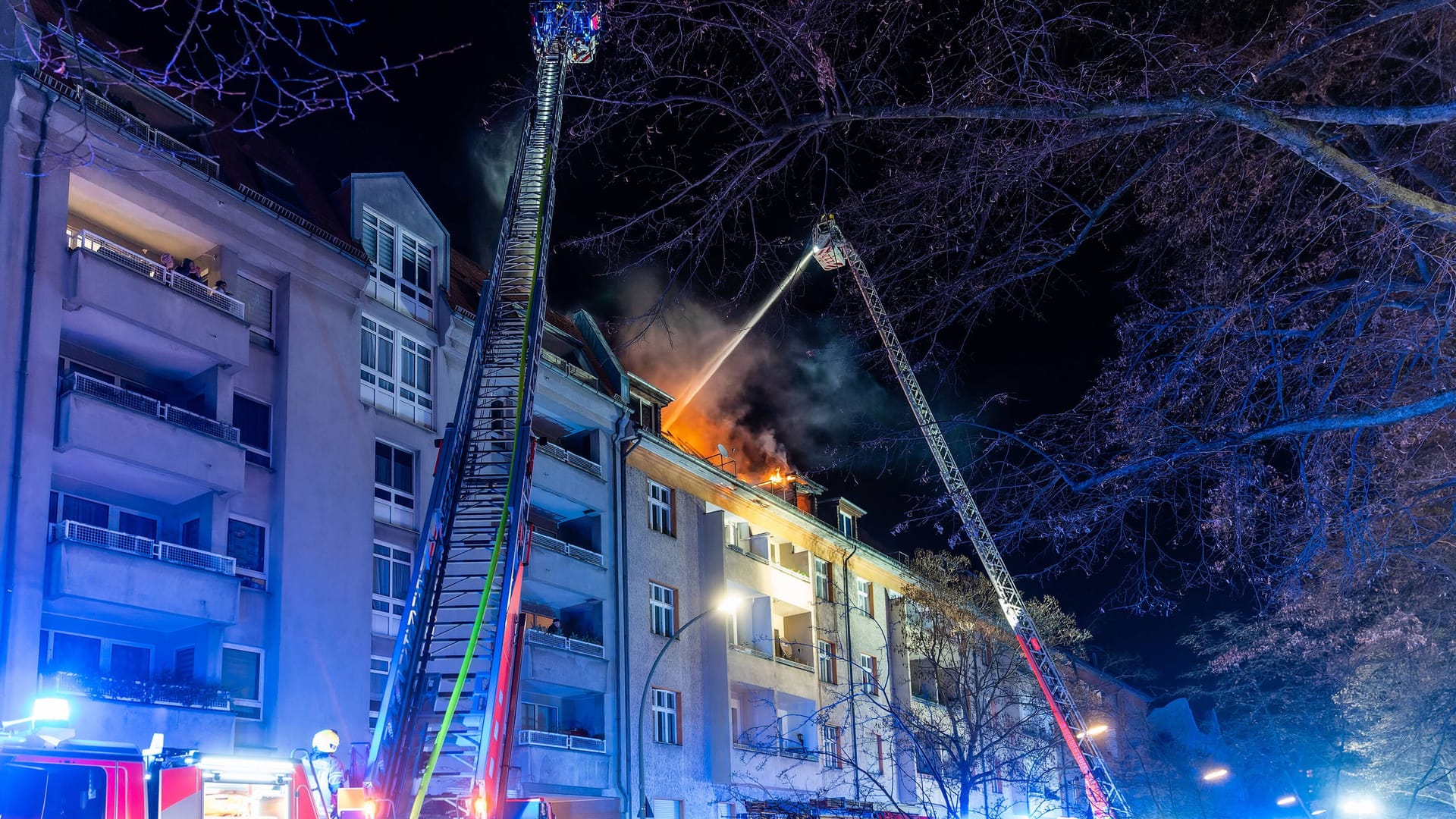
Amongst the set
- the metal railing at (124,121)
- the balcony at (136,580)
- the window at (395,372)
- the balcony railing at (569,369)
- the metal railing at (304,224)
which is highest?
the metal railing at (124,121)

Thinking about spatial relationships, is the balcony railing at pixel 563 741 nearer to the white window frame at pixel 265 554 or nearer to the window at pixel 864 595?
the white window frame at pixel 265 554

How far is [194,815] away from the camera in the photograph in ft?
27.7

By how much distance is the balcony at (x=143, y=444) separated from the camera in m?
19.1

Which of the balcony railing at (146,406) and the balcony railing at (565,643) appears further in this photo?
the balcony railing at (565,643)

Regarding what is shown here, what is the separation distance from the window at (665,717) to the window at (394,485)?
9.67 m

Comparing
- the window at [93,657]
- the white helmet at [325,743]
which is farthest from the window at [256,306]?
the white helmet at [325,743]

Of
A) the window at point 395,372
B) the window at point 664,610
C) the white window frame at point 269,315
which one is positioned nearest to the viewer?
the white window frame at point 269,315

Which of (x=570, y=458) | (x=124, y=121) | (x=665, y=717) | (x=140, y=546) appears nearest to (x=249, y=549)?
(x=140, y=546)

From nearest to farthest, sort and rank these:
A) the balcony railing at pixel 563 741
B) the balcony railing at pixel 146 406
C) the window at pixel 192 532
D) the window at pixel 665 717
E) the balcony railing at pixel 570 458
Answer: the balcony railing at pixel 146 406 < the window at pixel 192 532 < the balcony railing at pixel 563 741 < the balcony railing at pixel 570 458 < the window at pixel 665 717

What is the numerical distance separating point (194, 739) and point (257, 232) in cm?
964

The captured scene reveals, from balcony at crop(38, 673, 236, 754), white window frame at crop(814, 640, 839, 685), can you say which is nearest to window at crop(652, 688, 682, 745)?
white window frame at crop(814, 640, 839, 685)

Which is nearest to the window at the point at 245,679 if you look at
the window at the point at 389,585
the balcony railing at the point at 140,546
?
the balcony railing at the point at 140,546

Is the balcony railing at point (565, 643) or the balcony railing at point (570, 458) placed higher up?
the balcony railing at point (570, 458)

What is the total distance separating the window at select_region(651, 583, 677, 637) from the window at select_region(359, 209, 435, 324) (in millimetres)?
10648
